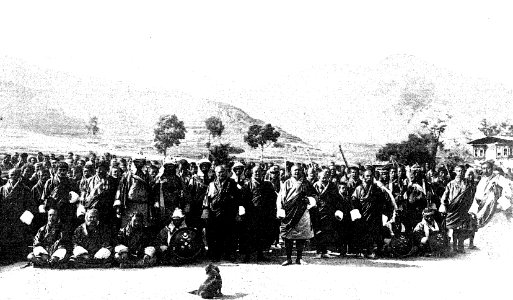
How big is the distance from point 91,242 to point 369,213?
17.1 ft

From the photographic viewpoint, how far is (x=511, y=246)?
31.0ft

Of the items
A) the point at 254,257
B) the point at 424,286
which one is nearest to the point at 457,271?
the point at 424,286

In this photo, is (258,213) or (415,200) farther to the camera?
(415,200)

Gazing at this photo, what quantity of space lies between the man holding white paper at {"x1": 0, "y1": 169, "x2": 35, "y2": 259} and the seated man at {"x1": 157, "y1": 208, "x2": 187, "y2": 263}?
7.88 feet

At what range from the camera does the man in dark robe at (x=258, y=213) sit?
9.43m

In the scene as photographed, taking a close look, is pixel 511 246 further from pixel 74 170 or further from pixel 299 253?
pixel 74 170

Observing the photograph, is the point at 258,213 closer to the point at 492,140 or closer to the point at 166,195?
the point at 166,195

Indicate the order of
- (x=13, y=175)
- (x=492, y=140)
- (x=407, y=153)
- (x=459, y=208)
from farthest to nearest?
(x=492, y=140) → (x=407, y=153) → (x=459, y=208) → (x=13, y=175)

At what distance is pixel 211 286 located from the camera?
670 centimetres

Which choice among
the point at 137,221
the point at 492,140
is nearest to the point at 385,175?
the point at 137,221

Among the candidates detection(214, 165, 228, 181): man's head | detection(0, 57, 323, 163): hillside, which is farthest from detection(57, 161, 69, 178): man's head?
detection(0, 57, 323, 163): hillside

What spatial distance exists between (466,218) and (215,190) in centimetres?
532

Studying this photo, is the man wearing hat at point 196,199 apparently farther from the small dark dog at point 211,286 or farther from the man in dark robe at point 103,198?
the small dark dog at point 211,286

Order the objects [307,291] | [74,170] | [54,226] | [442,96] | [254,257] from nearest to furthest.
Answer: [307,291] < [54,226] < [254,257] < [74,170] < [442,96]
